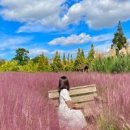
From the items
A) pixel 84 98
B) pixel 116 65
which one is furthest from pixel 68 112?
pixel 116 65

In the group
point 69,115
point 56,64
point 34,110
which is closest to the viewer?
point 34,110

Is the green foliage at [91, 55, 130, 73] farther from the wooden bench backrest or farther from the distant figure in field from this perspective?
the distant figure in field

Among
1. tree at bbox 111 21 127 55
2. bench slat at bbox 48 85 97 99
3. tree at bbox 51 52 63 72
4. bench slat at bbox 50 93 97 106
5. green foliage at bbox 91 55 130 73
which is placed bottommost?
bench slat at bbox 50 93 97 106

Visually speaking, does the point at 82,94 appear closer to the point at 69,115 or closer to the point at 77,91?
the point at 77,91

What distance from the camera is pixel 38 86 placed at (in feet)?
31.2

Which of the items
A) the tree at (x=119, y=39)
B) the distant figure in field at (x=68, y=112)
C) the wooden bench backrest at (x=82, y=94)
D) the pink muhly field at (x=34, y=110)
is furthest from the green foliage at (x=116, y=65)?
the tree at (x=119, y=39)

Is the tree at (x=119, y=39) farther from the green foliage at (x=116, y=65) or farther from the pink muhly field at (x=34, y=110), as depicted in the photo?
the pink muhly field at (x=34, y=110)

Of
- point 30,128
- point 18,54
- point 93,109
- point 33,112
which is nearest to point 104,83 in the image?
point 93,109

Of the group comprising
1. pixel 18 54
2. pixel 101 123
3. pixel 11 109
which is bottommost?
pixel 101 123

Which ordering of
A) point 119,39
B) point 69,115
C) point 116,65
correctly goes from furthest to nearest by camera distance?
1. point 119,39
2. point 116,65
3. point 69,115

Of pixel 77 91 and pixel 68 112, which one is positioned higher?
pixel 77 91

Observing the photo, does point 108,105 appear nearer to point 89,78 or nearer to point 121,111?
point 121,111

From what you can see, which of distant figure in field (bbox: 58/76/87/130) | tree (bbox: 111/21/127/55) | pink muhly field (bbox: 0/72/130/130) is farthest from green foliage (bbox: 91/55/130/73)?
tree (bbox: 111/21/127/55)

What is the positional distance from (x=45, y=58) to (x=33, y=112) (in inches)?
1193
